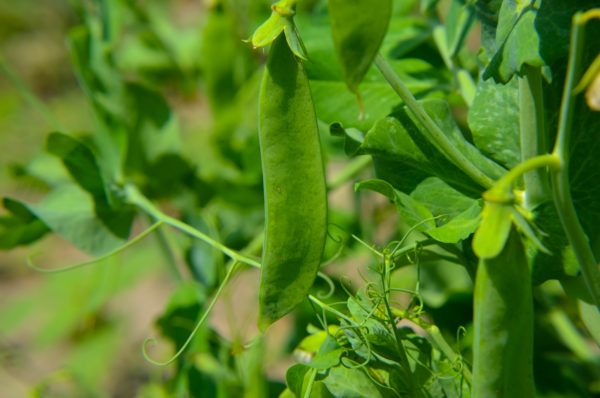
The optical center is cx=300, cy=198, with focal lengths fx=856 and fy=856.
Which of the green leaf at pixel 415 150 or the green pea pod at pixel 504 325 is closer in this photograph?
the green pea pod at pixel 504 325

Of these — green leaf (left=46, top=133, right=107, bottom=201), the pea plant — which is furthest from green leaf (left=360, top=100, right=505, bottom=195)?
green leaf (left=46, top=133, right=107, bottom=201)

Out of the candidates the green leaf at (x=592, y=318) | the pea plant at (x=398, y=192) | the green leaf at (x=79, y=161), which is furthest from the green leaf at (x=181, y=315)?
the green leaf at (x=592, y=318)

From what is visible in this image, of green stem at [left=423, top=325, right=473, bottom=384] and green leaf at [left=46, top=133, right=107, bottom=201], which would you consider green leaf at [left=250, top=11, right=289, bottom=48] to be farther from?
green leaf at [left=46, top=133, right=107, bottom=201]

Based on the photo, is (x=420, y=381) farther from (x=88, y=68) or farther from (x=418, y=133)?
(x=88, y=68)

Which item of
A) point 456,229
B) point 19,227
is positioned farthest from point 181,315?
point 456,229

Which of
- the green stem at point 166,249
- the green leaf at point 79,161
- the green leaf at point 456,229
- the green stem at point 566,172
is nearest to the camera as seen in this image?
the green stem at point 566,172

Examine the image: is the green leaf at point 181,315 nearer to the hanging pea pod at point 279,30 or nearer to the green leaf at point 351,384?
the green leaf at point 351,384

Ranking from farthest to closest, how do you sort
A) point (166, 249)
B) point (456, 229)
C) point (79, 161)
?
point (166, 249)
point (79, 161)
point (456, 229)

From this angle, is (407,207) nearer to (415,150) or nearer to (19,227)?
(415,150)
